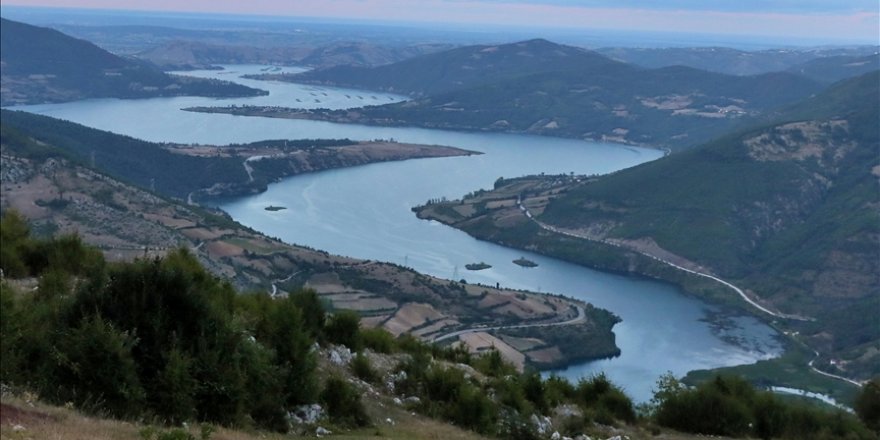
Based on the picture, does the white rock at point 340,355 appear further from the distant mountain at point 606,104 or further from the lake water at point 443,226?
the distant mountain at point 606,104

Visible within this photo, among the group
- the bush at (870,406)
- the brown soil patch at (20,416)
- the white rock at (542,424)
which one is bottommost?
the bush at (870,406)

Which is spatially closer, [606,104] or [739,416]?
[739,416]

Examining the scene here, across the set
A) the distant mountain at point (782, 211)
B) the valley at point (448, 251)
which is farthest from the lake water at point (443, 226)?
the distant mountain at point (782, 211)

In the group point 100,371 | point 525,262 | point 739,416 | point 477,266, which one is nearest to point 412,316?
point 477,266

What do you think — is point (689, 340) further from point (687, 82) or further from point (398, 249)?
point (687, 82)

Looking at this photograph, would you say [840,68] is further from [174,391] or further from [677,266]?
[174,391]

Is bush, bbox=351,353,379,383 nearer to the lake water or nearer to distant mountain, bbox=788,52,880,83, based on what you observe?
the lake water

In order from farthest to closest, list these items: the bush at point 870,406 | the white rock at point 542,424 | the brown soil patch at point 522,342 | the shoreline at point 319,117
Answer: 1. the shoreline at point 319,117
2. the brown soil patch at point 522,342
3. the bush at point 870,406
4. the white rock at point 542,424
